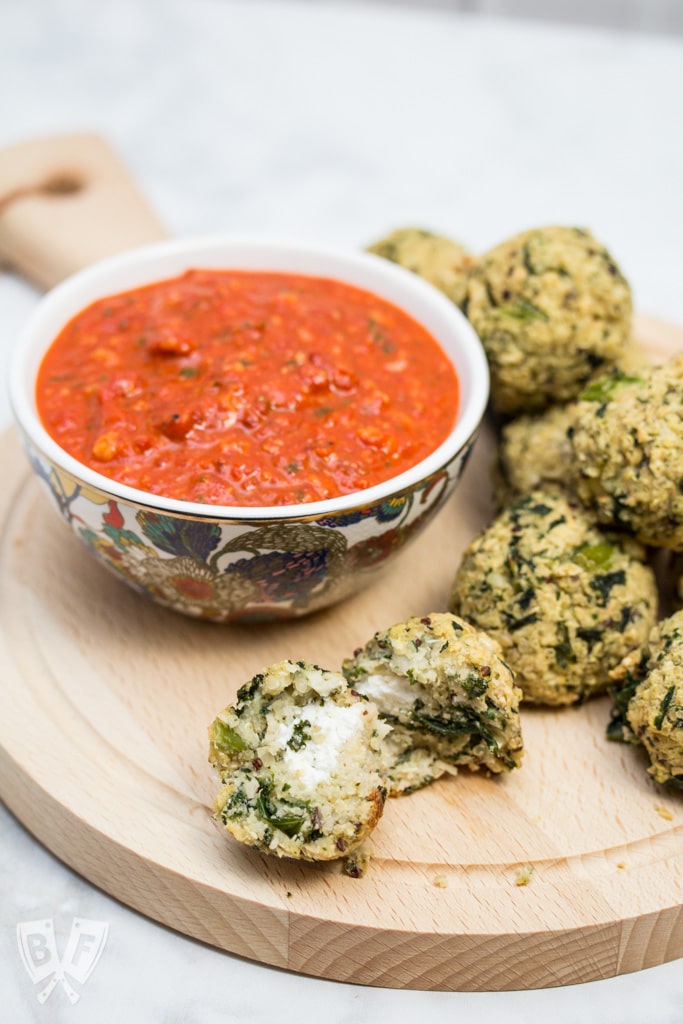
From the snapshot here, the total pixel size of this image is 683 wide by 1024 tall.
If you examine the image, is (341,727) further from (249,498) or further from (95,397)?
(95,397)

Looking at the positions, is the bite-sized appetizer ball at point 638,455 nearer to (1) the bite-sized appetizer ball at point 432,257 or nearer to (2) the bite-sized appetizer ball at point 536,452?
(2) the bite-sized appetizer ball at point 536,452

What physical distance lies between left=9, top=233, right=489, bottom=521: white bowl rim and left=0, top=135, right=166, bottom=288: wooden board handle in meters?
0.93

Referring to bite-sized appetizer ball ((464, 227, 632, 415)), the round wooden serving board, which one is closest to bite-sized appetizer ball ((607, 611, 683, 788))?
the round wooden serving board

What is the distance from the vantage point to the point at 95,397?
3.40 metres

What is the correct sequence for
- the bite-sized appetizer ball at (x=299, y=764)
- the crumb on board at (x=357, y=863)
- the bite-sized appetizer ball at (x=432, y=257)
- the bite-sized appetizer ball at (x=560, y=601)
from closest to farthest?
1. the bite-sized appetizer ball at (x=299, y=764)
2. the crumb on board at (x=357, y=863)
3. the bite-sized appetizer ball at (x=560, y=601)
4. the bite-sized appetizer ball at (x=432, y=257)

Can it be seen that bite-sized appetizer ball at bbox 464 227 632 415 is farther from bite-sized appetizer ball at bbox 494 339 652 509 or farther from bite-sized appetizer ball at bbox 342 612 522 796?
bite-sized appetizer ball at bbox 342 612 522 796

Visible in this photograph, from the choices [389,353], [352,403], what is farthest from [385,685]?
[389,353]

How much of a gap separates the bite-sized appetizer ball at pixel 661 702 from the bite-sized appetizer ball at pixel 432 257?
1438 millimetres

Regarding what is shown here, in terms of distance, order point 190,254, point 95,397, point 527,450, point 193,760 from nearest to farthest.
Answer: point 193,760, point 95,397, point 527,450, point 190,254

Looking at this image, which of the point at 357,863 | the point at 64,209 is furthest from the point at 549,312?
the point at 64,209

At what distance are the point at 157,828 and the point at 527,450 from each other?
1.58 m

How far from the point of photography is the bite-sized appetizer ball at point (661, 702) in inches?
116

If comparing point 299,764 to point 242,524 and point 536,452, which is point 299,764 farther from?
point 536,452

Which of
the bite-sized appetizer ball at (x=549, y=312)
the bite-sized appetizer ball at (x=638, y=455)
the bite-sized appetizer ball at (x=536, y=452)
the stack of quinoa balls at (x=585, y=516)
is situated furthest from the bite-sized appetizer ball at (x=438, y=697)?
the bite-sized appetizer ball at (x=549, y=312)
